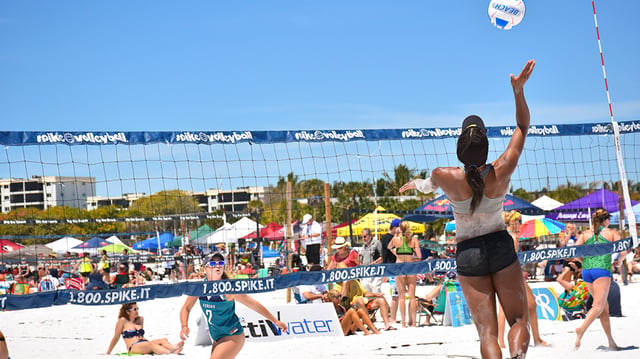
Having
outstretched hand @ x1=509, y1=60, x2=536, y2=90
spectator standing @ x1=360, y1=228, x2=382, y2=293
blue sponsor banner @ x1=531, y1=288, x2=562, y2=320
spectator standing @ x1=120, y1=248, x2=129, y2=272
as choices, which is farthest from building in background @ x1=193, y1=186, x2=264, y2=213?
outstretched hand @ x1=509, y1=60, x2=536, y2=90

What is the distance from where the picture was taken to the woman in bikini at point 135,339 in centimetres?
719

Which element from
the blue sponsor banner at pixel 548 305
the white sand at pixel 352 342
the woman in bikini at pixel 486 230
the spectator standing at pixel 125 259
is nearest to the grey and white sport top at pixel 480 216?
the woman in bikini at pixel 486 230

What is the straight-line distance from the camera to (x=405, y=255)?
30.7 ft

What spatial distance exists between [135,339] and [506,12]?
4789mm

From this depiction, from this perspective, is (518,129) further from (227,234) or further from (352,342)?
(227,234)

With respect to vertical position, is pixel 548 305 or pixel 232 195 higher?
pixel 232 195

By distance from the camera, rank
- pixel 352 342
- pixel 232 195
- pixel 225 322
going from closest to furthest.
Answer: pixel 225 322
pixel 352 342
pixel 232 195

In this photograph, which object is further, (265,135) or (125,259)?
(125,259)

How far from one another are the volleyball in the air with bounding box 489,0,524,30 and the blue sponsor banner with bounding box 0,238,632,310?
250 cm

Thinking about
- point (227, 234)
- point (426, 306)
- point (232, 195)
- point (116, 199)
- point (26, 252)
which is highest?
point (116, 199)

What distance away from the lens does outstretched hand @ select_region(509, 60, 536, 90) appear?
3.38 meters

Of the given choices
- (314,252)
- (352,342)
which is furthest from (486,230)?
(314,252)

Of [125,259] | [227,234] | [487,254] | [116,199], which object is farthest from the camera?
[227,234]

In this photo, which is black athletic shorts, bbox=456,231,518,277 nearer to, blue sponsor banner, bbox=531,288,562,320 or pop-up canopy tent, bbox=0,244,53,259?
blue sponsor banner, bbox=531,288,562,320
